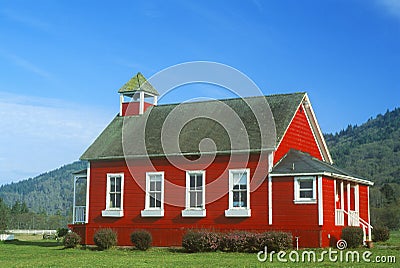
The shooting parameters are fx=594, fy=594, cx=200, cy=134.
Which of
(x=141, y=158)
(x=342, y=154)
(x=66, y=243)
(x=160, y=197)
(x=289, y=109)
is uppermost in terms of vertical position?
(x=342, y=154)

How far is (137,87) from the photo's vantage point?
34.8m

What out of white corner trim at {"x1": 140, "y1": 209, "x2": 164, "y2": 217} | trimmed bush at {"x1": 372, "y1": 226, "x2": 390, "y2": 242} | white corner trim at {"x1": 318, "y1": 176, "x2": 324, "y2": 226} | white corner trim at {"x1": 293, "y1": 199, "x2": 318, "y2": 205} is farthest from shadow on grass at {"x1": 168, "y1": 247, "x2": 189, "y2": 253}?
trimmed bush at {"x1": 372, "y1": 226, "x2": 390, "y2": 242}

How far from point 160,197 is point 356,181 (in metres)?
10.1

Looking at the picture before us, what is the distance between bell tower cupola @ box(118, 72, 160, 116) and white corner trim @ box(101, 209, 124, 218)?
6210 millimetres

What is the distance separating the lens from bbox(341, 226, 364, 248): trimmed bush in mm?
26312

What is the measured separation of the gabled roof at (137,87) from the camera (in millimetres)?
34625

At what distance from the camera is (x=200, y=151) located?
1140 inches

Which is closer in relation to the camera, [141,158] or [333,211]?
[333,211]

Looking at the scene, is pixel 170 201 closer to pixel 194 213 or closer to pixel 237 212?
pixel 194 213

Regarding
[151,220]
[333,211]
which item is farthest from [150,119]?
[333,211]

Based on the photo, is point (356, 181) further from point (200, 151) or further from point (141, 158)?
point (141, 158)

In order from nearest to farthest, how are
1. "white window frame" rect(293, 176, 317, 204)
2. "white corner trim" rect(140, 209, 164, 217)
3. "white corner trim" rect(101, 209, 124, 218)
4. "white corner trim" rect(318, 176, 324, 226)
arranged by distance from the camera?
"white corner trim" rect(318, 176, 324, 226) < "white window frame" rect(293, 176, 317, 204) < "white corner trim" rect(140, 209, 164, 217) < "white corner trim" rect(101, 209, 124, 218)

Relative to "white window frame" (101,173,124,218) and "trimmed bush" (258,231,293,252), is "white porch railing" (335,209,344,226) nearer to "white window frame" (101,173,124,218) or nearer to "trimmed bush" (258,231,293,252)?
"trimmed bush" (258,231,293,252)

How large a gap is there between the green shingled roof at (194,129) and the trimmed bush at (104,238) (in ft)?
14.0
